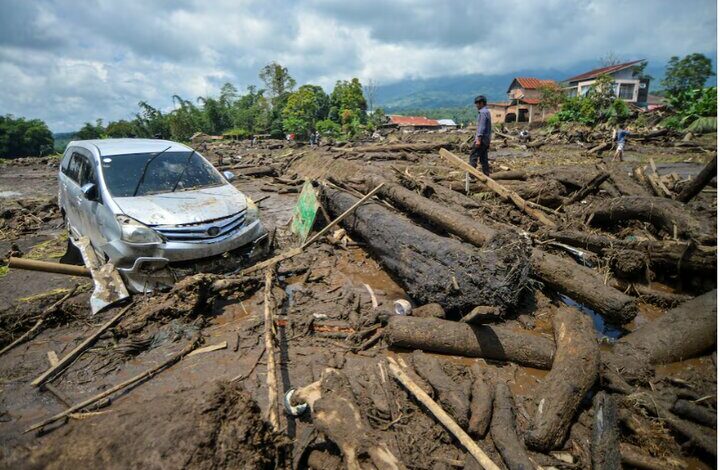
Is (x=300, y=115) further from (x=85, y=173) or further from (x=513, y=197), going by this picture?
(x=85, y=173)

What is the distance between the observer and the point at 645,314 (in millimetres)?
5043

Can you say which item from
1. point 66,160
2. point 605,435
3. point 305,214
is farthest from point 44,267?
point 605,435

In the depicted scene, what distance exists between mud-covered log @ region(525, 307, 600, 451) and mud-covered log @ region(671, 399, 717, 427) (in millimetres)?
643

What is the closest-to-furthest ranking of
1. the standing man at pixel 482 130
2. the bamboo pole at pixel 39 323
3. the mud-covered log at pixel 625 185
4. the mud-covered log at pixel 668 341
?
the mud-covered log at pixel 668 341 → the bamboo pole at pixel 39 323 → the mud-covered log at pixel 625 185 → the standing man at pixel 482 130

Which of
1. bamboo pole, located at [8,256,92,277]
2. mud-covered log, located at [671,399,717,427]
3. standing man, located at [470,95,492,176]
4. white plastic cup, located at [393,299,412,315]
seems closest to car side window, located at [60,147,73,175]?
bamboo pole, located at [8,256,92,277]

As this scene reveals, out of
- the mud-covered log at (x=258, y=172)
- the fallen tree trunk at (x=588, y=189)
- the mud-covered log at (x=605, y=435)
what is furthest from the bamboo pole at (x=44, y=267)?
the mud-covered log at (x=258, y=172)

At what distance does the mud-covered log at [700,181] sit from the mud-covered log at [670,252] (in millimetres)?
1953

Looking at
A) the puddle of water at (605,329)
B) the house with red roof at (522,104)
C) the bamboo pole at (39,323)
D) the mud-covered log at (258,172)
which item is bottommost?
the puddle of water at (605,329)

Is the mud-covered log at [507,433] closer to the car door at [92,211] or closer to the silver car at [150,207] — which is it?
the silver car at [150,207]

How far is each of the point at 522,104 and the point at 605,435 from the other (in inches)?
2402

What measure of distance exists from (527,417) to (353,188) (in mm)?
6641

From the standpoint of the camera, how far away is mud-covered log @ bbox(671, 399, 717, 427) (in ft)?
9.74

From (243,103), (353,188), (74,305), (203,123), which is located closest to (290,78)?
(243,103)

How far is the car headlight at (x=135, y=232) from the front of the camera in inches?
190
